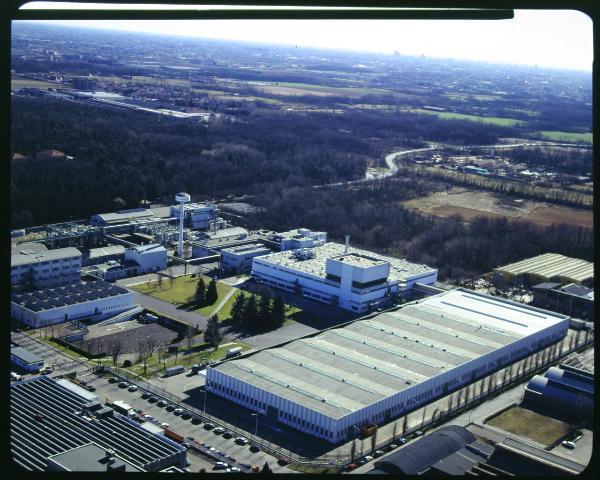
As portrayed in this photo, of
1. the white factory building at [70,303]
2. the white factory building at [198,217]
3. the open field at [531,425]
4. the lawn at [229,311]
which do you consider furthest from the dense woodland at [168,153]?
the open field at [531,425]

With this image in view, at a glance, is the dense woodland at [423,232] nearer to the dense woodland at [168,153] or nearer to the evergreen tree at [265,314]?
Answer: the dense woodland at [168,153]

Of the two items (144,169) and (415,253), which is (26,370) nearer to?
(415,253)

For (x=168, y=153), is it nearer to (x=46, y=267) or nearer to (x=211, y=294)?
(x=46, y=267)

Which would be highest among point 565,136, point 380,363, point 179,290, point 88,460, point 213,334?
point 565,136

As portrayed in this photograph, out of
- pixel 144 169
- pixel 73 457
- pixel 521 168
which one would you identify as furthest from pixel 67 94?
pixel 73 457

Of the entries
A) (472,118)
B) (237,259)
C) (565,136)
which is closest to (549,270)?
(237,259)

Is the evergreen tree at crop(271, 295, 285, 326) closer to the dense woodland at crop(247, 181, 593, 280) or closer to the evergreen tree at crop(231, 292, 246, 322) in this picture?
the evergreen tree at crop(231, 292, 246, 322)
